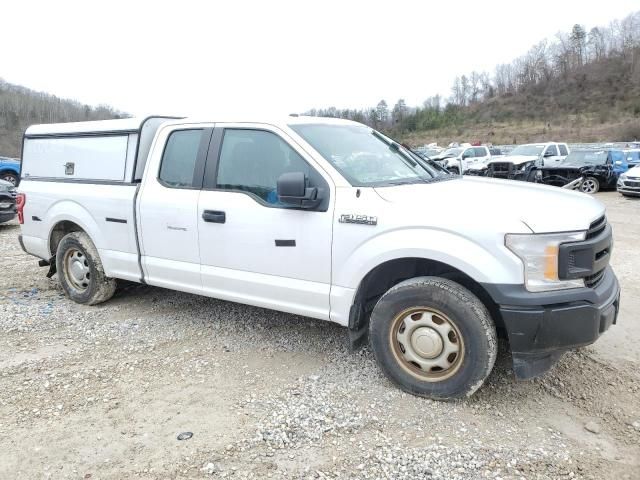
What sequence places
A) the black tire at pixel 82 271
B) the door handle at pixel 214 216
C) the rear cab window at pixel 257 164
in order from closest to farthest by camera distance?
the rear cab window at pixel 257 164 < the door handle at pixel 214 216 < the black tire at pixel 82 271

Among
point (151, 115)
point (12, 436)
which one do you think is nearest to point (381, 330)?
point (12, 436)

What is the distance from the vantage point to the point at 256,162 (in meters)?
4.06

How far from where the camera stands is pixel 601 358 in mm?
3986

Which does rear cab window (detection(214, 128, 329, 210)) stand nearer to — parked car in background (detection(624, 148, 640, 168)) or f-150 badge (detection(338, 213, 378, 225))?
f-150 badge (detection(338, 213, 378, 225))

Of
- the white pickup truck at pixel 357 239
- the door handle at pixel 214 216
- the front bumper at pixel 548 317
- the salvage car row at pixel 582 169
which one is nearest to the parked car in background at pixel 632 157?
the salvage car row at pixel 582 169

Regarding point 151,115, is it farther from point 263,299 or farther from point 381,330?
point 381,330

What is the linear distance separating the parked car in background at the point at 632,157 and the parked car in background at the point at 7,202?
19.3 m

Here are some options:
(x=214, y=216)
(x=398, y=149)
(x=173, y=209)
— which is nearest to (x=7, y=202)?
(x=173, y=209)

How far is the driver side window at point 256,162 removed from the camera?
3.86 meters

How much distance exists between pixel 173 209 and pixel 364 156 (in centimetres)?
166

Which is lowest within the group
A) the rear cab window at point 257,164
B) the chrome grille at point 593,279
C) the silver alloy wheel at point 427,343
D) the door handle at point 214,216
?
the silver alloy wheel at point 427,343

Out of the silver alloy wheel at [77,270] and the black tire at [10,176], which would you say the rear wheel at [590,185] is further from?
the black tire at [10,176]

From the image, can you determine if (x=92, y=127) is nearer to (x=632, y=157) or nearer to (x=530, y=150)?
(x=632, y=157)

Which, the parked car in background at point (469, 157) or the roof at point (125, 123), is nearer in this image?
the roof at point (125, 123)
